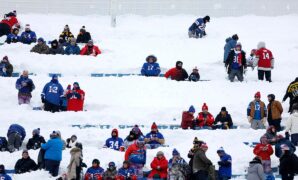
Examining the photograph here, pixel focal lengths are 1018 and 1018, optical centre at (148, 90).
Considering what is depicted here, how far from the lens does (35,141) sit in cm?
2472

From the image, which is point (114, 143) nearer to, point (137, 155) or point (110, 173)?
point (137, 155)

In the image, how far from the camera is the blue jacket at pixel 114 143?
80.6 ft

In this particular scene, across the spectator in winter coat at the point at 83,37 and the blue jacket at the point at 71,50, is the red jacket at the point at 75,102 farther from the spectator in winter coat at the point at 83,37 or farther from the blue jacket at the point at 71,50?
the spectator in winter coat at the point at 83,37

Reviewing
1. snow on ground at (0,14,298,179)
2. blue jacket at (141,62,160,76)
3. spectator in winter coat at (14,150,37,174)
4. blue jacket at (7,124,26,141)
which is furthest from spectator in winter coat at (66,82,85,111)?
spectator in winter coat at (14,150,37,174)

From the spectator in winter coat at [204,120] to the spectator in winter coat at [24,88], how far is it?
16.8ft

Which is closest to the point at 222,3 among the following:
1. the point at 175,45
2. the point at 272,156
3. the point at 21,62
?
the point at 175,45

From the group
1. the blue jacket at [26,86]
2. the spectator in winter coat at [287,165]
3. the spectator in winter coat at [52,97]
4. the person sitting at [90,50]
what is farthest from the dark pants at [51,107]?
the spectator in winter coat at [287,165]

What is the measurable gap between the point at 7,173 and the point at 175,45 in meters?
14.0

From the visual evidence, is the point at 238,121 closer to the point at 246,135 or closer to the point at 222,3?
the point at 246,135

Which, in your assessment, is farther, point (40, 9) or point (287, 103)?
point (40, 9)

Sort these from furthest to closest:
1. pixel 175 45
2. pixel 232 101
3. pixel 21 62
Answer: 1. pixel 175 45
2. pixel 21 62
3. pixel 232 101

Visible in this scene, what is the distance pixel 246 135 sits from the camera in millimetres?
25469

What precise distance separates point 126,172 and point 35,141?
3327mm

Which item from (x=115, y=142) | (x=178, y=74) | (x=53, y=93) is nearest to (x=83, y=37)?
(x=178, y=74)
